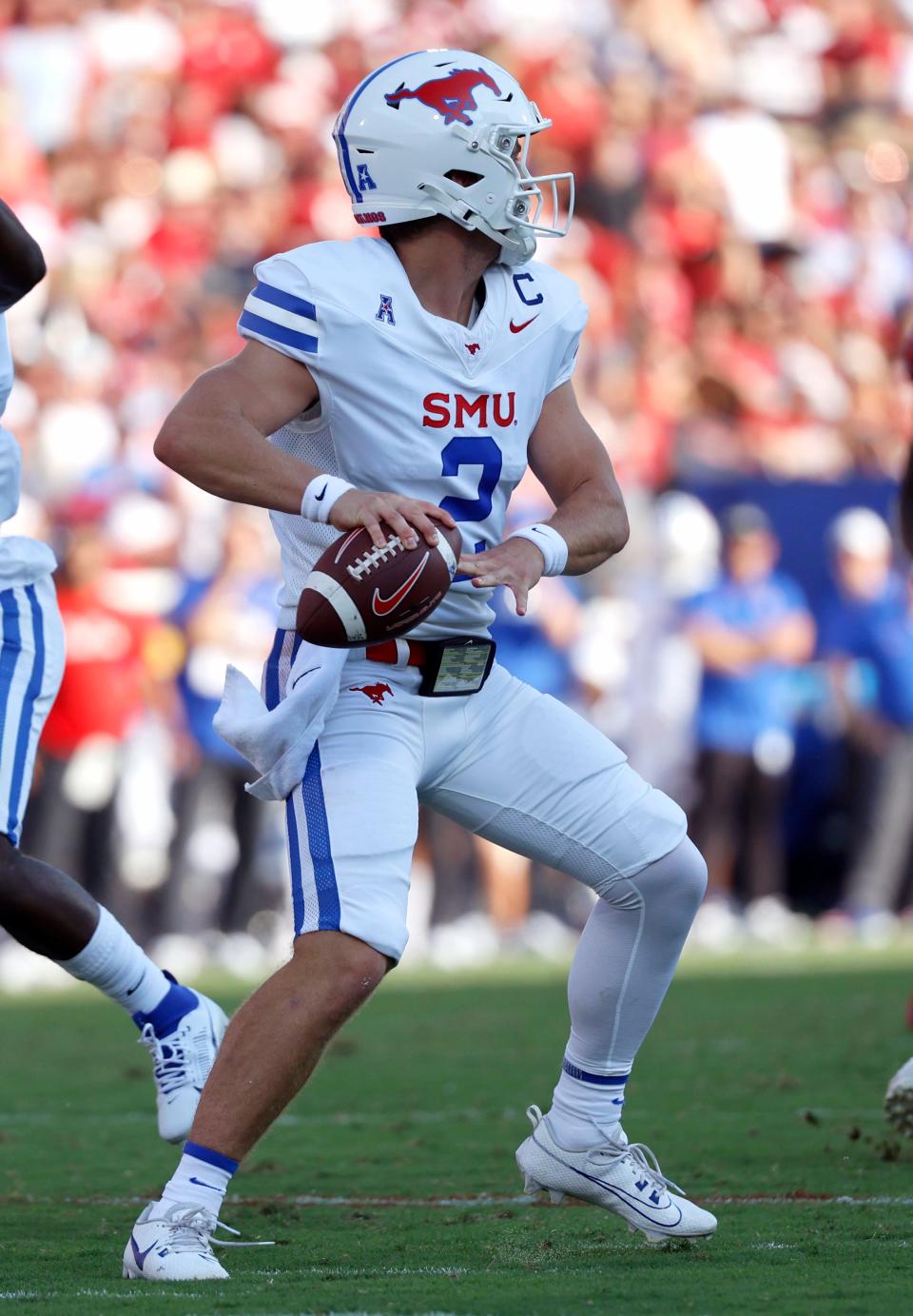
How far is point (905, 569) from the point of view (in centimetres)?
1155

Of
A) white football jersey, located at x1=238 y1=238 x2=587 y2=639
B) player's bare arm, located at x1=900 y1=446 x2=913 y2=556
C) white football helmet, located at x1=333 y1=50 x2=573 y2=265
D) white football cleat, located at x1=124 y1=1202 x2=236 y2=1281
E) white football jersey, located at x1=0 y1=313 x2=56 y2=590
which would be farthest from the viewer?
player's bare arm, located at x1=900 y1=446 x2=913 y2=556

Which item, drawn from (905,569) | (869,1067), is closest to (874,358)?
(905,569)

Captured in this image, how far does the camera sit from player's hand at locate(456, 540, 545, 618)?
372 centimetres

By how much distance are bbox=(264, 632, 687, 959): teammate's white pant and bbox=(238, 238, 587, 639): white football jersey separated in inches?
5.8

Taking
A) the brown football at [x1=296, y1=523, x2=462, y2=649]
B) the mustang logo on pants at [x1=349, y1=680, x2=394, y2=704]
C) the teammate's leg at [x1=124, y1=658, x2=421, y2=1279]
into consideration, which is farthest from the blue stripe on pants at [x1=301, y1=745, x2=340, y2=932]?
the brown football at [x1=296, y1=523, x2=462, y2=649]

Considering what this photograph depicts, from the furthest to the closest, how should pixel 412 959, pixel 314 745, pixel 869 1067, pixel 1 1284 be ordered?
pixel 412 959 < pixel 869 1067 < pixel 314 745 < pixel 1 1284

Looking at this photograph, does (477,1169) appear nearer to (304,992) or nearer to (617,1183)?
(617,1183)

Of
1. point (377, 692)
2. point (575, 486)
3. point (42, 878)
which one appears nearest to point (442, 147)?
point (575, 486)

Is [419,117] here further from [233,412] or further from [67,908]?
[67,908]

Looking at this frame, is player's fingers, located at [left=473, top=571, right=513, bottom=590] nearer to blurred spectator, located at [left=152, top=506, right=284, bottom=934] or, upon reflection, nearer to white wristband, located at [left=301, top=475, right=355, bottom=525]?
white wristband, located at [left=301, top=475, right=355, bottom=525]

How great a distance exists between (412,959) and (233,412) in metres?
7.15

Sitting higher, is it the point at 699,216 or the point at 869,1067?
the point at 699,216

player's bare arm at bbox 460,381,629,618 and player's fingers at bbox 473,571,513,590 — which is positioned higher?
player's bare arm at bbox 460,381,629,618

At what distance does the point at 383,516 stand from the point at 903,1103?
1.84 metres
